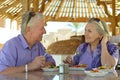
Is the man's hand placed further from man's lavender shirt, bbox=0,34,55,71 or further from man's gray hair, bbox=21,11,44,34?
man's gray hair, bbox=21,11,44,34

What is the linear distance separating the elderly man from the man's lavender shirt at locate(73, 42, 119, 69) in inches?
16.6

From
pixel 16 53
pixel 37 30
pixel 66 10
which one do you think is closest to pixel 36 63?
pixel 16 53

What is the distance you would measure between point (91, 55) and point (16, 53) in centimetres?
76

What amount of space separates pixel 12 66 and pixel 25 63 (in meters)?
0.13

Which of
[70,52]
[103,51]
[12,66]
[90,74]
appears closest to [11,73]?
[12,66]

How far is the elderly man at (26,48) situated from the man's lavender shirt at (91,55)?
1.39ft

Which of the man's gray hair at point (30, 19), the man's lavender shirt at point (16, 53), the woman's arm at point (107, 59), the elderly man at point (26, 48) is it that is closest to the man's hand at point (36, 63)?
the elderly man at point (26, 48)

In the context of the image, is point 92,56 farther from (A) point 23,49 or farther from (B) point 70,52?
(B) point 70,52

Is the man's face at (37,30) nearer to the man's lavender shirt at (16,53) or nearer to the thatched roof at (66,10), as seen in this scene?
the man's lavender shirt at (16,53)

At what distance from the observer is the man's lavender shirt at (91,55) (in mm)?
2461

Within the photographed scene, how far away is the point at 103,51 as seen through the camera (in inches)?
95.8

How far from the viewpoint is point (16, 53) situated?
2.18 m

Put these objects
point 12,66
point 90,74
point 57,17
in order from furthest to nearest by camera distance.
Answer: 1. point 57,17
2. point 12,66
3. point 90,74

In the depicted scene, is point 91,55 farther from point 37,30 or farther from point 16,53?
point 16,53
